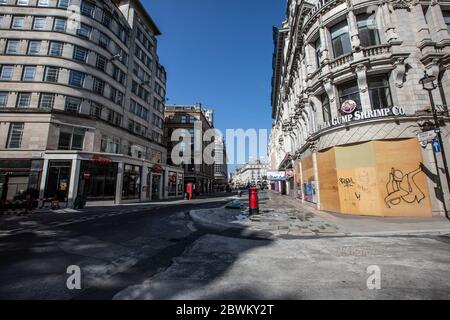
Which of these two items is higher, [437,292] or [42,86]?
[42,86]

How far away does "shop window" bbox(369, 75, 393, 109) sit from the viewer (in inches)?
527

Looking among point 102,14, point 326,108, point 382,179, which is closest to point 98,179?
point 102,14

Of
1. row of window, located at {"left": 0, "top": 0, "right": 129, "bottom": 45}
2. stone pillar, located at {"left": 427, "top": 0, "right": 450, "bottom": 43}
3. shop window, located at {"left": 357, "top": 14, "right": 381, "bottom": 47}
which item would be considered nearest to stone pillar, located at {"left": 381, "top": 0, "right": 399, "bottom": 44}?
shop window, located at {"left": 357, "top": 14, "right": 381, "bottom": 47}

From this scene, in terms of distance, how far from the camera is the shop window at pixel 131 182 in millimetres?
26031

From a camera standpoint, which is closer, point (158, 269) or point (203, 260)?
point (158, 269)

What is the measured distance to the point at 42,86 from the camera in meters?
21.6

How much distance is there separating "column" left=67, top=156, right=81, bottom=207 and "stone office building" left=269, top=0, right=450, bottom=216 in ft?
76.4

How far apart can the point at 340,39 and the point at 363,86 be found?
461 cm

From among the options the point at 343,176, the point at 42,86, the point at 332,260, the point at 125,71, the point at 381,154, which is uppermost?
the point at 125,71

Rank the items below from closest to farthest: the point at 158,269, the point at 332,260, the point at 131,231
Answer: the point at 158,269, the point at 332,260, the point at 131,231
